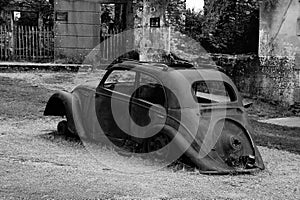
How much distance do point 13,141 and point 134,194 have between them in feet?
11.5

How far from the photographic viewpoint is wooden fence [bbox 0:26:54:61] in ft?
62.2

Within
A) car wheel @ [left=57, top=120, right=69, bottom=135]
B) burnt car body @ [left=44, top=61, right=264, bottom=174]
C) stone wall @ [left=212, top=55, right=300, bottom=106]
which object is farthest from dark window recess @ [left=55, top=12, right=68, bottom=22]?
burnt car body @ [left=44, top=61, right=264, bottom=174]

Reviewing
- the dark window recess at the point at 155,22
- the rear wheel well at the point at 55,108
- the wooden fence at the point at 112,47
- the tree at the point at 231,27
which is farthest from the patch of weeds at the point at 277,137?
the wooden fence at the point at 112,47

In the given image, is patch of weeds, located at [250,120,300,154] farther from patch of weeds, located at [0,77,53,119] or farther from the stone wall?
patch of weeds, located at [0,77,53,119]

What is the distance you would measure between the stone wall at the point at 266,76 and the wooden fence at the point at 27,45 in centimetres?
758

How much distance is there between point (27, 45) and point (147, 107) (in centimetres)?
1367

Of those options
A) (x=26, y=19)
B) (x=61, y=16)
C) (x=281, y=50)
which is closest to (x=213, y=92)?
(x=281, y=50)

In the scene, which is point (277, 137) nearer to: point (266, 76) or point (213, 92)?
point (213, 92)

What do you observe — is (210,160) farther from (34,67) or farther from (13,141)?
(34,67)

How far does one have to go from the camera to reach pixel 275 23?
1322 centimetres

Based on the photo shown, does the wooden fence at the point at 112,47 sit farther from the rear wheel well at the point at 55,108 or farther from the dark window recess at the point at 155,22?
the rear wheel well at the point at 55,108

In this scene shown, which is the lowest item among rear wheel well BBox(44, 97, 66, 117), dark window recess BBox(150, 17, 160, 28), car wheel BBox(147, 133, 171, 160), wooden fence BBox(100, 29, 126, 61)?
car wheel BBox(147, 133, 171, 160)

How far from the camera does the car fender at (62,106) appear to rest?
7.75m

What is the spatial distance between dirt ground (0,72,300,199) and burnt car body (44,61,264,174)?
0.27 m
